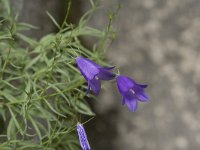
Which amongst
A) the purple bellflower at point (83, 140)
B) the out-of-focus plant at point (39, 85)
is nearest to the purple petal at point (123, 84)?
the purple bellflower at point (83, 140)

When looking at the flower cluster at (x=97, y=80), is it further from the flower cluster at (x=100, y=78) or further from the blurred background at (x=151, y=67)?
the blurred background at (x=151, y=67)

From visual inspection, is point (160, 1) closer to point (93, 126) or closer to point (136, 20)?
point (136, 20)

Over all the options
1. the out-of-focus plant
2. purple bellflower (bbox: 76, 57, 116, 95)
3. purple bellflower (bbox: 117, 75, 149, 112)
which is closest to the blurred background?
the out-of-focus plant

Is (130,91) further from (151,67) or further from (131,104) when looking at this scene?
(151,67)

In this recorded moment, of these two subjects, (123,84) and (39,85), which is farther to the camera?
(39,85)

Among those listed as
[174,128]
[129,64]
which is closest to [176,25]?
[129,64]

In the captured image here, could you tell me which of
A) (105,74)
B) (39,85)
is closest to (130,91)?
(105,74)
